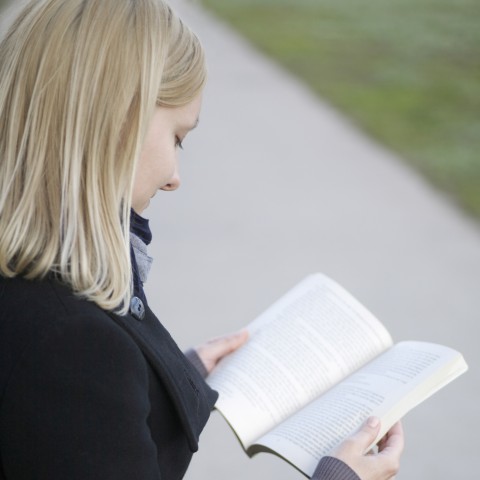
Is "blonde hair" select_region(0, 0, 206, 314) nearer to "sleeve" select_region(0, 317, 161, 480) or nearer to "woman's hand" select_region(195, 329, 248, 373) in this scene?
"sleeve" select_region(0, 317, 161, 480)

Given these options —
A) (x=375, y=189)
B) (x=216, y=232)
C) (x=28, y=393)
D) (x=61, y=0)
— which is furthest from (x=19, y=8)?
(x=375, y=189)

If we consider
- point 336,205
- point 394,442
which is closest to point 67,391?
point 394,442

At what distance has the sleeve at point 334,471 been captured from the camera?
1.73 m

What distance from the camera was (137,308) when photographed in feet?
5.15

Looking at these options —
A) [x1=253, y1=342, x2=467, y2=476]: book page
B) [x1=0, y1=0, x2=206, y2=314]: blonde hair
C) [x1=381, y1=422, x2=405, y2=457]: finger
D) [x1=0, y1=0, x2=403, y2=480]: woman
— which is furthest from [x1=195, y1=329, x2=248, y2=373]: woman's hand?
[x1=0, y1=0, x2=206, y2=314]: blonde hair

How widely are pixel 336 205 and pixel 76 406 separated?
3.84 metres

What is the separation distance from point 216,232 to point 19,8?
337 cm

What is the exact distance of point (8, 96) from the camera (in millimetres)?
1543

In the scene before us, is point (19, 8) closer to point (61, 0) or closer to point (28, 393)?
point (61, 0)

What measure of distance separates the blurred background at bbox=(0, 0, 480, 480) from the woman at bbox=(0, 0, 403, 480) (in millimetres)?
1972

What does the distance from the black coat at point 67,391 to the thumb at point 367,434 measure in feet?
1.41

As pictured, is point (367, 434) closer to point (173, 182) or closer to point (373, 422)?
point (373, 422)

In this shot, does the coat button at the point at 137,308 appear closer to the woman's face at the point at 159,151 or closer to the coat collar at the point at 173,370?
the coat collar at the point at 173,370

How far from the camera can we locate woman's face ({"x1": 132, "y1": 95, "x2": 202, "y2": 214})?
158cm
